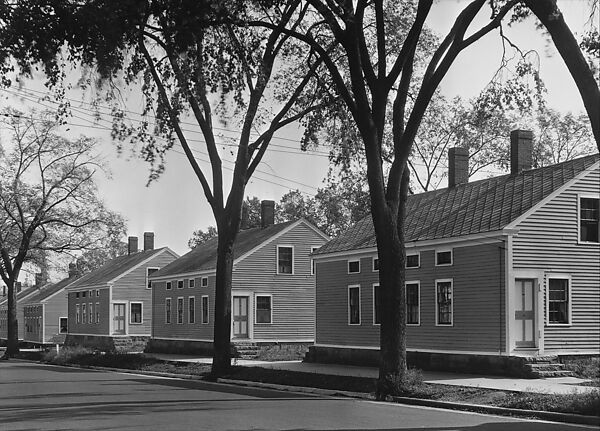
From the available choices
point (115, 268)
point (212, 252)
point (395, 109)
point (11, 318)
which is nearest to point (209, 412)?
point (395, 109)

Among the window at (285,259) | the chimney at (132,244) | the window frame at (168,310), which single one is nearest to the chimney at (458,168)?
the window at (285,259)

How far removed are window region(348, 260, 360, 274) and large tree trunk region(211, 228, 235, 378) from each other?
6977 millimetres

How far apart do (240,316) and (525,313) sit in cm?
2085

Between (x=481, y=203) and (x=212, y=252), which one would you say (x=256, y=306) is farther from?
(x=481, y=203)

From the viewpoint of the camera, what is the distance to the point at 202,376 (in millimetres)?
28203

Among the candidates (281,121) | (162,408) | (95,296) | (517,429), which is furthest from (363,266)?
(95,296)

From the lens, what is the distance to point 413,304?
1190 inches

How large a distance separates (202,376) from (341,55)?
11382 millimetres

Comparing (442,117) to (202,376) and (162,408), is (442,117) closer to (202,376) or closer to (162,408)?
(202,376)

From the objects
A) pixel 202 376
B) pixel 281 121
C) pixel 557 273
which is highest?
pixel 281 121

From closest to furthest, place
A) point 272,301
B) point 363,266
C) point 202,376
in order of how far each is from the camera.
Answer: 1. point 202,376
2. point 363,266
3. point 272,301

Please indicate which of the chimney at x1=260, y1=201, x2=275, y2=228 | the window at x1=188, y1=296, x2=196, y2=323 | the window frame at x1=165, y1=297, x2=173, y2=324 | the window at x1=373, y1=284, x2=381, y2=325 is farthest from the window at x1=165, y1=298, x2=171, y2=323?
the window at x1=373, y1=284, x2=381, y2=325

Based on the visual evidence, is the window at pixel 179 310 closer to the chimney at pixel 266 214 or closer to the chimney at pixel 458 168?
the chimney at pixel 266 214

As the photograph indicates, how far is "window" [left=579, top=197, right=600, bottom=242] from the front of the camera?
26.5 m
